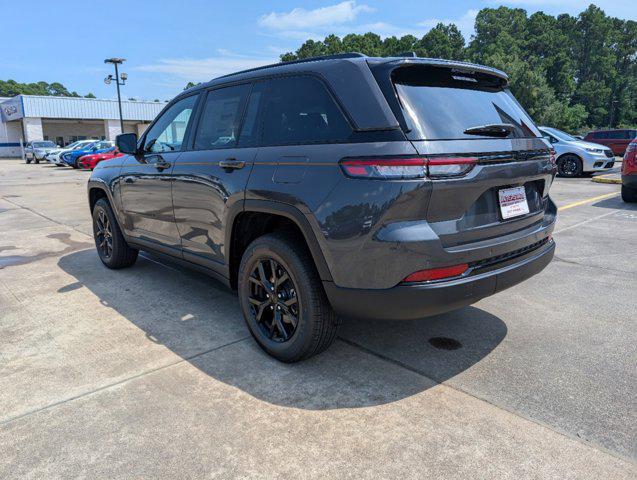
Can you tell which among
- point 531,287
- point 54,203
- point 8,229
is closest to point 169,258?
point 531,287

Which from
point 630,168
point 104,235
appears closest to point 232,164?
point 104,235

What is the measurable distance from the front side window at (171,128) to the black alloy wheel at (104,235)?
1.30 m

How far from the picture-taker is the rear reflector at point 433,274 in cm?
237

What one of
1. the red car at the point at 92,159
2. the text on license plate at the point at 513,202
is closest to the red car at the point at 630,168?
the text on license plate at the point at 513,202

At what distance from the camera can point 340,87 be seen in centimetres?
264

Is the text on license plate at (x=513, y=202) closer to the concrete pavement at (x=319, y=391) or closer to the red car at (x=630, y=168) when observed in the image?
the concrete pavement at (x=319, y=391)

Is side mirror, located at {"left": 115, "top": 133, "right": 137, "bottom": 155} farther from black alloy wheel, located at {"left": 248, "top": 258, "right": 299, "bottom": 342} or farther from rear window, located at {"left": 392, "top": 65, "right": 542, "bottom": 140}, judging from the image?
rear window, located at {"left": 392, "top": 65, "right": 542, "bottom": 140}

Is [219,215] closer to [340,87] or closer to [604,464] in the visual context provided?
[340,87]

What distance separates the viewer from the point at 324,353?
3.14 meters

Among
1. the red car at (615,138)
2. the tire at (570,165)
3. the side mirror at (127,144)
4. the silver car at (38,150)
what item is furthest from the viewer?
the silver car at (38,150)

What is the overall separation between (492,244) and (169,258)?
281 cm

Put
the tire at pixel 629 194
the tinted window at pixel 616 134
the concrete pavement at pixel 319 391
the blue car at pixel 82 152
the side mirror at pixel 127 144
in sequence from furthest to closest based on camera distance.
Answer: the blue car at pixel 82 152
the tinted window at pixel 616 134
the tire at pixel 629 194
the side mirror at pixel 127 144
the concrete pavement at pixel 319 391

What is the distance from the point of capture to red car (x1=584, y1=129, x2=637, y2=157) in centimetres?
2361

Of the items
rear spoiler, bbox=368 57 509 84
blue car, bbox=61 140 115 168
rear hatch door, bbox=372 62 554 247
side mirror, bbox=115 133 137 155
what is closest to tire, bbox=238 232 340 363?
rear hatch door, bbox=372 62 554 247
